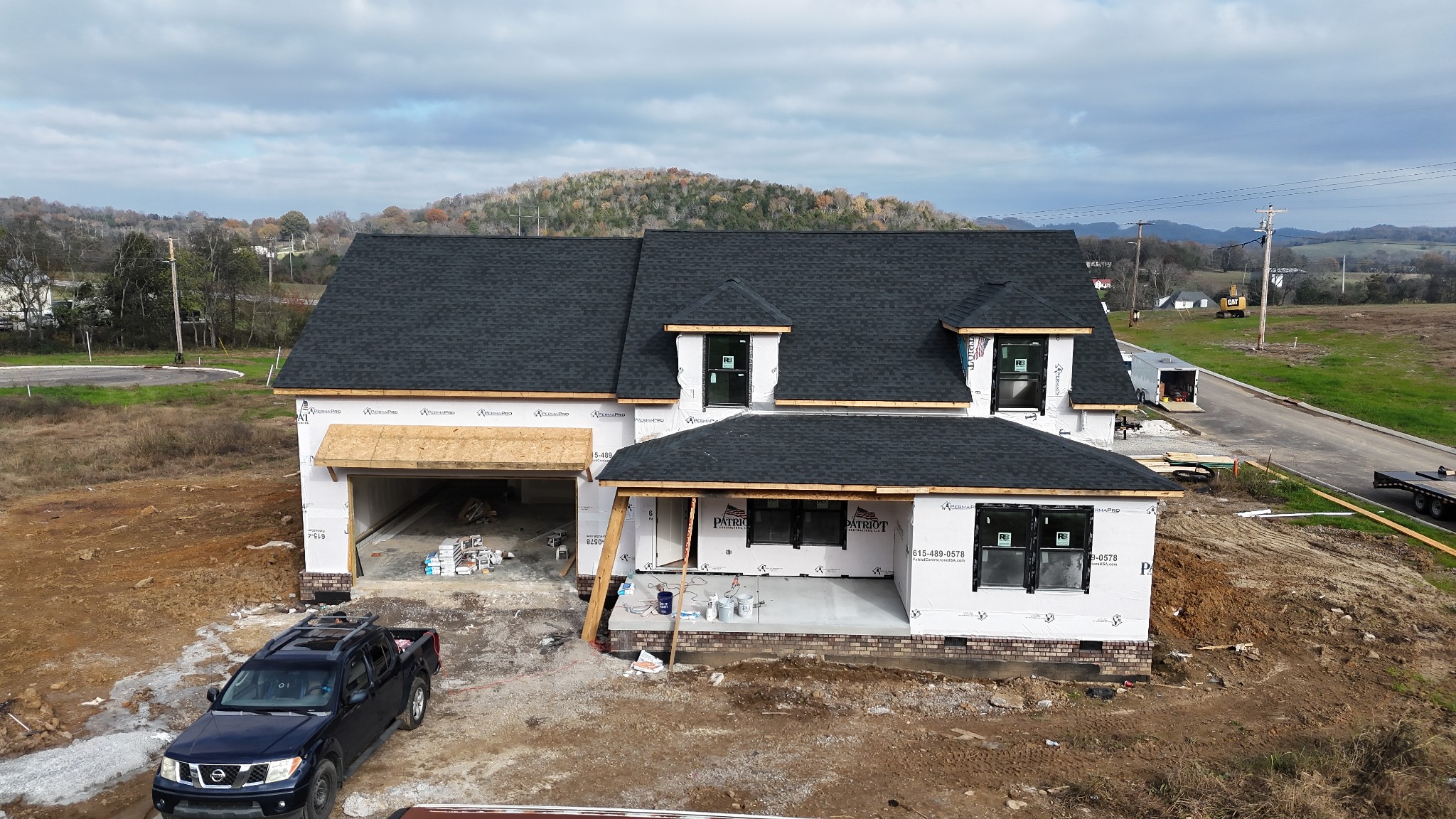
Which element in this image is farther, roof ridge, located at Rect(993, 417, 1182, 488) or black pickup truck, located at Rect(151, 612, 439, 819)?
roof ridge, located at Rect(993, 417, 1182, 488)

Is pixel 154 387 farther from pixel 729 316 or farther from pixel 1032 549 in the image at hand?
pixel 1032 549

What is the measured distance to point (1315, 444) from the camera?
115ft

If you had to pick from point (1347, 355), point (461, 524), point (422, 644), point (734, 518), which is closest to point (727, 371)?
point (734, 518)

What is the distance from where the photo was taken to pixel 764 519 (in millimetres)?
17906

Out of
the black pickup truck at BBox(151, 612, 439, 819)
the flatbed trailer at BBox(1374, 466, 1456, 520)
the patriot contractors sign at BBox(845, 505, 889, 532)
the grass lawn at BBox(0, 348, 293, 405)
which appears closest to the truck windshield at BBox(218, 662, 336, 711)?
the black pickup truck at BBox(151, 612, 439, 819)

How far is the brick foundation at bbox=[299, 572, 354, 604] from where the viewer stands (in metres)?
18.1

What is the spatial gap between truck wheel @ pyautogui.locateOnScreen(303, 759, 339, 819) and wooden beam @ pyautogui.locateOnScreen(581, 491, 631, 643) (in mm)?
5938

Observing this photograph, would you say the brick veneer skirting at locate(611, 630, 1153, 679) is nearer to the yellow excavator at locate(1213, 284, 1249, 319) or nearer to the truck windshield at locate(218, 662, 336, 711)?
the truck windshield at locate(218, 662, 336, 711)

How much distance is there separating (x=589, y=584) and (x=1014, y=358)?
32.7 ft

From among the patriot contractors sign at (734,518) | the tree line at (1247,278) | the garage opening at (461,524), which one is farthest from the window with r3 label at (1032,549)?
the tree line at (1247,278)

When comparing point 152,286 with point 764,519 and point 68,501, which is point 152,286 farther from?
point 764,519

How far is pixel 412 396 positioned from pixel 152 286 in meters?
60.9

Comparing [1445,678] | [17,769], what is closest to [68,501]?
[17,769]

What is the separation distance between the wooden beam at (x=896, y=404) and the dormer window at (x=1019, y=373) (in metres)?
0.82
